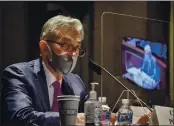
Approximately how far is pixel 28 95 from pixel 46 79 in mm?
113

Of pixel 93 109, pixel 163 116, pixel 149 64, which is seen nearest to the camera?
pixel 163 116

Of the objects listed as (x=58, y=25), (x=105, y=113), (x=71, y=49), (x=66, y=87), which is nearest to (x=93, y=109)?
(x=105, y=113)

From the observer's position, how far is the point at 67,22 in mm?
1777

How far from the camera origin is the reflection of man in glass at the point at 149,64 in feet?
5.96

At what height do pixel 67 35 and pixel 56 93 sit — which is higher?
pixel 67 35

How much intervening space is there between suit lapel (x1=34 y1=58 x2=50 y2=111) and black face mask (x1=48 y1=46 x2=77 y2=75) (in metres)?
0.05

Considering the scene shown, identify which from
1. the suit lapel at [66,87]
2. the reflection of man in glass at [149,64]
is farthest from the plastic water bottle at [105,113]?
the reflection of man in glass at [149,64]

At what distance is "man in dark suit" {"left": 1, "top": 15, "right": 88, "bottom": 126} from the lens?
170 cm

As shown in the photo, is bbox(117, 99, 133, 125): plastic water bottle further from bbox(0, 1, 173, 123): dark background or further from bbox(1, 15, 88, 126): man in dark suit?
bbox(1, 15, 88, 126): man in dark suit

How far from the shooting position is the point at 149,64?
1822 mm

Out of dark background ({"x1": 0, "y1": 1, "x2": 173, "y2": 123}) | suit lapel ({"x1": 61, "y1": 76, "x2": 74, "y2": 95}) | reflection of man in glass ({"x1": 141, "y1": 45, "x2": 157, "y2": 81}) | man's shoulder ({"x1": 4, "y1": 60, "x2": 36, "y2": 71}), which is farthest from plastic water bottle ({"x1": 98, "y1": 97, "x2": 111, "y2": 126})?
man's shoulder ({"x1": 4, "y1": 60, "x2": 36, "y2": 71})

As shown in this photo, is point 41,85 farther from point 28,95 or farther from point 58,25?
point 58,25

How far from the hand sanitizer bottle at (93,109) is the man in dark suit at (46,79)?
3 cm

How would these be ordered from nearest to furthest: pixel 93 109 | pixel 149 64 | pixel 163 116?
pixel 163 116 → pixel 93 109 → pixel 149 64
